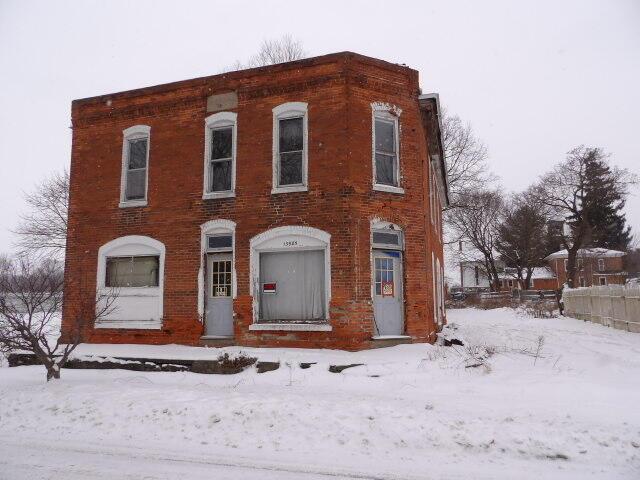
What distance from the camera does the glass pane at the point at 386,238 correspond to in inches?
436

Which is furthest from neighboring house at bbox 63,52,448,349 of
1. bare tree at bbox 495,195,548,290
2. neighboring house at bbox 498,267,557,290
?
neighboring house at bbox 498,267,557,290

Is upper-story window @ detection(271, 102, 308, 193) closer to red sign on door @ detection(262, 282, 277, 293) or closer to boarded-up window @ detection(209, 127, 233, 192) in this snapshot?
boarded-up window @ detection(209, 127, 233, 192)

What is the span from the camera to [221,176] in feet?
39.9

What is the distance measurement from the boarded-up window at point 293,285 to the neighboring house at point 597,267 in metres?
57.7

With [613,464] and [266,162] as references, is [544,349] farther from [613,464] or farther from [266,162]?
[266,162]

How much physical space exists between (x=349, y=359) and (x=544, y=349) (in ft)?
18.0

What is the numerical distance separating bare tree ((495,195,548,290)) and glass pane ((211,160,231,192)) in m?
47.4

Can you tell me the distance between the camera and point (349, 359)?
9.51 meters

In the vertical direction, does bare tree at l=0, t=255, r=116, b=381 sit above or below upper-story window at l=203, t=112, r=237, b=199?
below

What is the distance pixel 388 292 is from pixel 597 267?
6505cm

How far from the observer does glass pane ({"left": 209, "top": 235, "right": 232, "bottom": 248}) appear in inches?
460

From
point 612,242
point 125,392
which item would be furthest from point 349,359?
point 612,242

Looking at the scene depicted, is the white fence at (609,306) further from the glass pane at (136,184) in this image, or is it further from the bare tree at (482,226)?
the bare tree at (482,226)

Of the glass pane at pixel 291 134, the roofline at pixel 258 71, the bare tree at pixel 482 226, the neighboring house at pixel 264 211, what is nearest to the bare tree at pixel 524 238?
the bare tree at pixel 482 226
